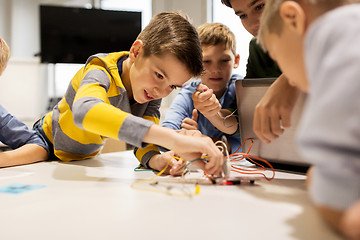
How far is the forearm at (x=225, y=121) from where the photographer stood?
1126mm

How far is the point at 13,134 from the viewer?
1.14m

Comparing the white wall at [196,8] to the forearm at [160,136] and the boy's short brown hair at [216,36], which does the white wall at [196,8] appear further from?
the forearm at [160,136]

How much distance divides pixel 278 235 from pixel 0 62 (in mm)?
1151

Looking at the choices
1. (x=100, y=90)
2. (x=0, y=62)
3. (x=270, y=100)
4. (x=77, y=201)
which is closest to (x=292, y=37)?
Result: (x=270, y=100)

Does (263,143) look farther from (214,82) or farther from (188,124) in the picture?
(214,82)

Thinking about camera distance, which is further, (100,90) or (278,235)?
(100,90)

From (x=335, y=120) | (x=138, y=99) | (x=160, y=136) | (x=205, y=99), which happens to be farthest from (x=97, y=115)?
(x=335, y=120)

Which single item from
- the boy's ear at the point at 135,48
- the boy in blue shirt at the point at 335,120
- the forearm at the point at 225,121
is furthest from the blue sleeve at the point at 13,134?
the boy in blue shirt at the point at 335,120

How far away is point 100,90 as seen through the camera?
84cm

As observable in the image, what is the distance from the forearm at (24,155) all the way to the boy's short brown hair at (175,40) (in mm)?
485

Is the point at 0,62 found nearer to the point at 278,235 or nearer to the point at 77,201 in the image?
the point at 77,201

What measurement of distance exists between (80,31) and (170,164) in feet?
8.15

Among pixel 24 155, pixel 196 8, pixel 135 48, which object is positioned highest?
pixel 196 8

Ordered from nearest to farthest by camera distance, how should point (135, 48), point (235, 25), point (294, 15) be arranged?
point (294, 15)
point (135, 48)
point (235, 25)
